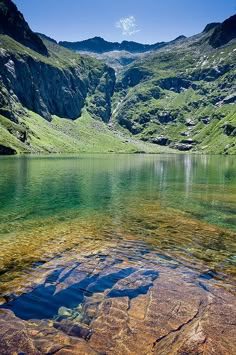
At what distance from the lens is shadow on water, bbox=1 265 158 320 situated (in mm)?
17078

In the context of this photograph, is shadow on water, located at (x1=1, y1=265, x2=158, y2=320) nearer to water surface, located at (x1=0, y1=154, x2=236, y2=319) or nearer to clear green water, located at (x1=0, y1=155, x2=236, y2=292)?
water surface, located at (x1=0, y1=154, x2=236, y2=319)

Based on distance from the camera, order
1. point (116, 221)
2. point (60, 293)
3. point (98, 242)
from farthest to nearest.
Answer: point (116, 221) → point (98, 242) → point (60, 293)

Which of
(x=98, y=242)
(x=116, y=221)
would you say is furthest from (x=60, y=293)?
(x=116, y=221)

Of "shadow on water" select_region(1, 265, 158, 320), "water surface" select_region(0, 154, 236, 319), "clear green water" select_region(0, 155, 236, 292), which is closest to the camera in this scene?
"shadow on water" select_region(1, 265, 158, 320)

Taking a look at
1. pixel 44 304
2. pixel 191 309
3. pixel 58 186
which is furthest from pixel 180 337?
pixel 58 186

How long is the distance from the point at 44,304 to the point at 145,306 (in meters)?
5.44

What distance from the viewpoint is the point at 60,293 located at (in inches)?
757

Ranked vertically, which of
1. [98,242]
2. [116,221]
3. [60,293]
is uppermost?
[60,293]

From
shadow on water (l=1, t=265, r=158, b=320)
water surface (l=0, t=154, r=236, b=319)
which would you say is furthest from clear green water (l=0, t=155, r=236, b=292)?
shadow on water (l=1, t=265, r=158, b=320)

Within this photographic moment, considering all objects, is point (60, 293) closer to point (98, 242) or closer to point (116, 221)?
point (98, 242)

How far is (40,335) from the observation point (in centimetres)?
1470

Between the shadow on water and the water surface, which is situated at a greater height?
the shadow on water

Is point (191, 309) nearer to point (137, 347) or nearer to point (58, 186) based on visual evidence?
point (137, 347)

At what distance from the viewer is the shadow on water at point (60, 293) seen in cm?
1708
